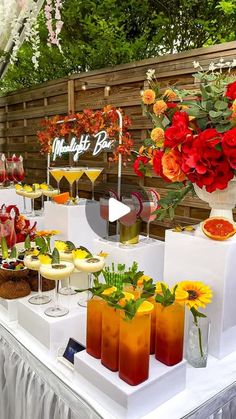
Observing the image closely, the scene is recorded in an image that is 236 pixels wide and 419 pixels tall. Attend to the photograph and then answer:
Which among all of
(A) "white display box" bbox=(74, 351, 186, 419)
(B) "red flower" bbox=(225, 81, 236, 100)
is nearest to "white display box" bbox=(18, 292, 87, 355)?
(A) "white display box" bbox=(74, 351, 186, 419)

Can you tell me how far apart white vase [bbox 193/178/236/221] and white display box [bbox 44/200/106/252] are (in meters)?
1.03

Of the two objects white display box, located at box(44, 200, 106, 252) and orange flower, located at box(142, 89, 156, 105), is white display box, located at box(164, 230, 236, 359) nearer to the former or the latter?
orange flower, located at box(142, 89, 156, 105)

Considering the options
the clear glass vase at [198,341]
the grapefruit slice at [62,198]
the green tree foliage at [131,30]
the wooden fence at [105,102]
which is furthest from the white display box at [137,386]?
the green tree foliage at [131,30]

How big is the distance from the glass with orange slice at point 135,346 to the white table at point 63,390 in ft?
0.32

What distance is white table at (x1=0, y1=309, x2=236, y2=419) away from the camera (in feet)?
3.31

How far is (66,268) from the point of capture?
4.26 feet

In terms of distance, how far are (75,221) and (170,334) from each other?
53.0 inches

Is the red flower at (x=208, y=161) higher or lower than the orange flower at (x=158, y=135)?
lower

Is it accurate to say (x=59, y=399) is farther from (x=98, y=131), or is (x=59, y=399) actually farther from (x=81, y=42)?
(x=81, y=42)

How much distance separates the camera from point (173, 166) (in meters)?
1.25

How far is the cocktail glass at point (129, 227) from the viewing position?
171 cm

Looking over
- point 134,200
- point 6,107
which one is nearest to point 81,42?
point 6,107
